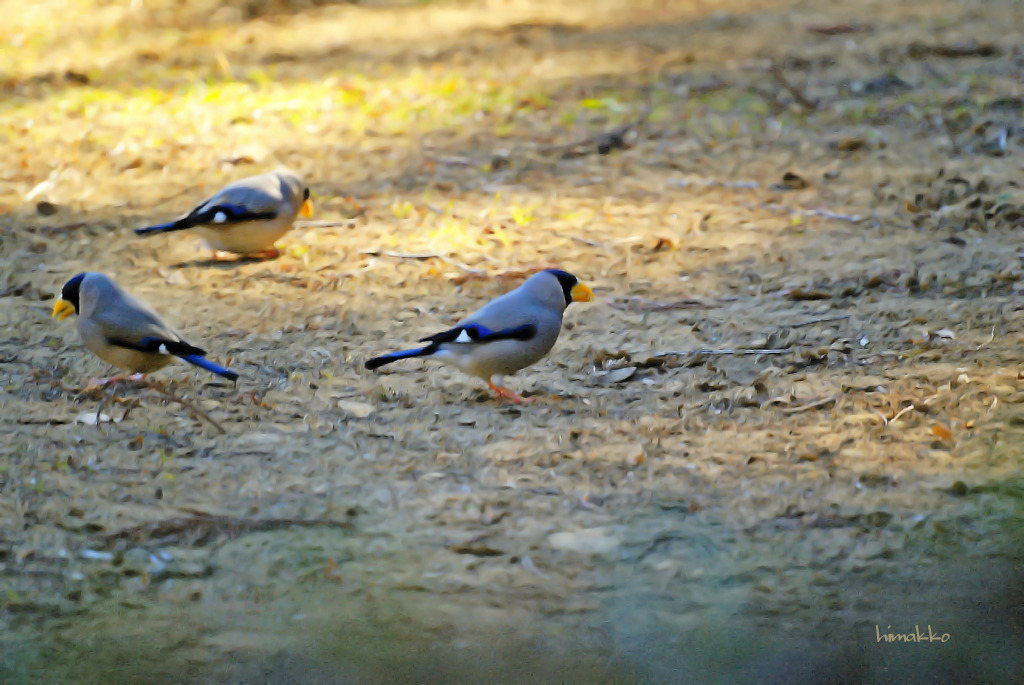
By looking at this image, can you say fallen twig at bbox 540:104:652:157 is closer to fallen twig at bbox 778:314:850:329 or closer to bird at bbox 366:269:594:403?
fallen twig at bbox 778:314:850:329

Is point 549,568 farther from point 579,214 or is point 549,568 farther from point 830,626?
point 579,214

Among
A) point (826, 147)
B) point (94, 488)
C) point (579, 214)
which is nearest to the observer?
point (94, 488)

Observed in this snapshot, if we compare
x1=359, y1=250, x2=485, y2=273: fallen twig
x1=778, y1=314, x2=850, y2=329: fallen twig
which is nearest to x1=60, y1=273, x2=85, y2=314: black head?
x1=359, y1=250, x2=485, y2=273: fallen twig

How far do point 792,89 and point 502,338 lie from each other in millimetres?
3968

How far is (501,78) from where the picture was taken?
7.93 meters

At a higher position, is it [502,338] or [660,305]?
[502,338]

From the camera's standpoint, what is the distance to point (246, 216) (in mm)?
5332

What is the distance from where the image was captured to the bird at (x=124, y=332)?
13.4 ft

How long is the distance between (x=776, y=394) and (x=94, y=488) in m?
2.43

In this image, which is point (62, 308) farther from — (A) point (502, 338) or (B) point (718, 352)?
(B) point (718, 352)

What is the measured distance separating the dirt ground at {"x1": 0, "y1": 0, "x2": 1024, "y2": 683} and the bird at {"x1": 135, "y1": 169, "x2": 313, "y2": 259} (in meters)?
0.18

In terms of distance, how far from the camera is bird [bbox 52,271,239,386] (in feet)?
13.4

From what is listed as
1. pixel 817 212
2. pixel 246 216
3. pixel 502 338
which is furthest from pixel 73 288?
pixel 817 212

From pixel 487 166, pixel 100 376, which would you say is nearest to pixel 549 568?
pixel 100 376
